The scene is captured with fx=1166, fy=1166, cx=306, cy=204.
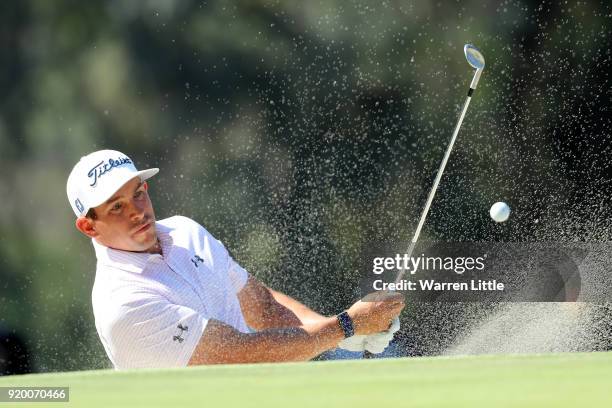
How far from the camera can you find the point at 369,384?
252cm

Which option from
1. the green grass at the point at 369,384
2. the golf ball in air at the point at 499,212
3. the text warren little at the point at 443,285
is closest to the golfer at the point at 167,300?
the green grass at the point at 369,384

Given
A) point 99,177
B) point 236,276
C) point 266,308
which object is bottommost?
point 266,308

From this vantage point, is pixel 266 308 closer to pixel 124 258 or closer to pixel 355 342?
pixel 355 342

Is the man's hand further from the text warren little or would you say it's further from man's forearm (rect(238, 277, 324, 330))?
the text warren little

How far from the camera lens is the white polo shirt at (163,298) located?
329 cm

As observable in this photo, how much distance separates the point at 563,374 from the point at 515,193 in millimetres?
4587

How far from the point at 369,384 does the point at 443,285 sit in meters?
3.84

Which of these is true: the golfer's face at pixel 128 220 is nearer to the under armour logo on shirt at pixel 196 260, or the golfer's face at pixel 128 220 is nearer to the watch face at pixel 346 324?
the under armour logo on shirt at pixel 196 260

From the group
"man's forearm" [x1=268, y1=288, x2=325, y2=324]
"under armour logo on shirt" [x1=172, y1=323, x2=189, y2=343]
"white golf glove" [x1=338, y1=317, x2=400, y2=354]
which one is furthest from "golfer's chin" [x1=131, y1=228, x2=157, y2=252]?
"white golf glove" [x1=338, y1=317, x2=400, y2=354]

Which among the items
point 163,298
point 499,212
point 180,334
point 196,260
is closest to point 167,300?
point 163,298

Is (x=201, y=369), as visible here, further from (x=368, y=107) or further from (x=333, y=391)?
(x=368, y=107)

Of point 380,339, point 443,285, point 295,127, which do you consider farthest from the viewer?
point 295,127

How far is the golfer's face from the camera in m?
3.50

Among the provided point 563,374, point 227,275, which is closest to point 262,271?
point 227,275
